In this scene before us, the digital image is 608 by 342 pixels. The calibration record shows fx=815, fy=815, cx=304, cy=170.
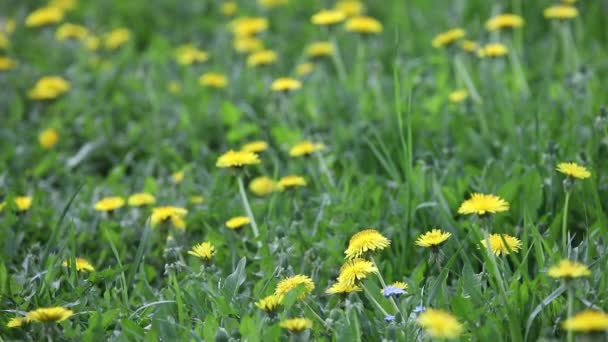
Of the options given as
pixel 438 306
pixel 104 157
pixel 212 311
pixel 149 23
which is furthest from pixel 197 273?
pixel 149 23

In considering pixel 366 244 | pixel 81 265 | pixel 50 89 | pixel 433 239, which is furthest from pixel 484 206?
pixel 50 89

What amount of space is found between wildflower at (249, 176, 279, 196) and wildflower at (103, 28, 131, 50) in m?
1.72

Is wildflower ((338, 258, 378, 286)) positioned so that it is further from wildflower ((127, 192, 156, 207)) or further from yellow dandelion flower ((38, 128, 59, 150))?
yellow dandelion flower ((38, 128, 59, 150))

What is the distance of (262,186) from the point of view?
2967 mm

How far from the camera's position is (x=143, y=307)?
217 centimetres

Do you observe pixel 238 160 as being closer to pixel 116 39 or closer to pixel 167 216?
pixel 167 216

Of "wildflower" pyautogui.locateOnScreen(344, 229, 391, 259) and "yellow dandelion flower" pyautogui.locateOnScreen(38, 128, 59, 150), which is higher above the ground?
"wildflower" pyautogui.locateOnScreen(344, 229, 391, 259)

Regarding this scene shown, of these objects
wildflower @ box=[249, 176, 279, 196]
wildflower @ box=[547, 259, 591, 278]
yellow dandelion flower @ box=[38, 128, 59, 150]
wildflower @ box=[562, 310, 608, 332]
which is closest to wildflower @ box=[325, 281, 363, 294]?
wildflower @ box=[547, 259, 591, 278]

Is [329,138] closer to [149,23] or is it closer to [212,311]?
[212,311]

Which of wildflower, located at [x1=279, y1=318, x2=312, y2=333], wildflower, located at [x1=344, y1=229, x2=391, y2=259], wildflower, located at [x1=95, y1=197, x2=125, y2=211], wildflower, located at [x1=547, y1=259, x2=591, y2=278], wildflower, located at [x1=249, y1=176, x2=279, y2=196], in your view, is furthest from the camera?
wildflower, located at [x1=249, y1=176, x2=279, y2=196]

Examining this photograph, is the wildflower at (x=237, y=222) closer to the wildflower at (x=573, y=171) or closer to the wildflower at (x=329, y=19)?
the wildflower at (x=573, y=171)

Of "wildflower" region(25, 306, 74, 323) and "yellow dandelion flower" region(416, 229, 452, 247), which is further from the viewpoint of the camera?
"yellow dandelion flower" region(416, 229, 452, 247)

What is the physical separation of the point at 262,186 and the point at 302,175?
0.20m

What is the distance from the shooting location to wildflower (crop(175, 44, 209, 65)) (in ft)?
12.8
